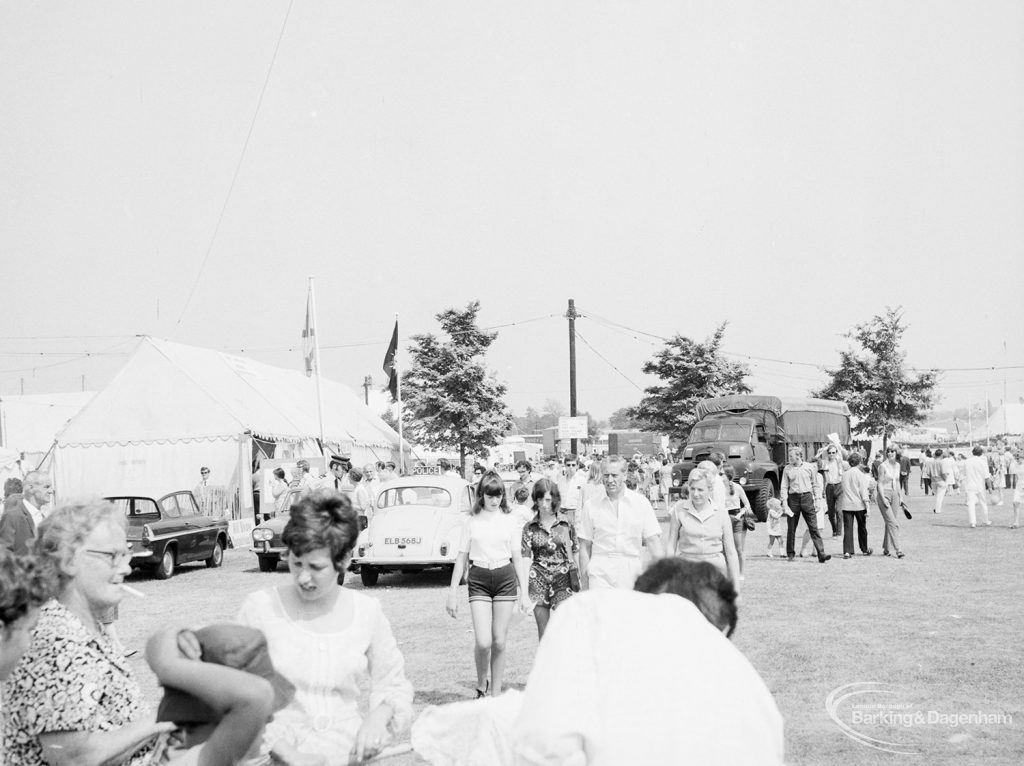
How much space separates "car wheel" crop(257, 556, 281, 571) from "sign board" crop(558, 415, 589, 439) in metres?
17.9

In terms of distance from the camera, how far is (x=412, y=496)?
17.0m

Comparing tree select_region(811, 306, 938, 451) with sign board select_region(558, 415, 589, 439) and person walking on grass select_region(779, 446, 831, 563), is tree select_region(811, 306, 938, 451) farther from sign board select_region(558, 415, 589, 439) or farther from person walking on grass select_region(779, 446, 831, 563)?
person walking on grass select_region(779, 446, 831, 563)

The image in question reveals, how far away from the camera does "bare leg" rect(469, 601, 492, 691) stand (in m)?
7.96

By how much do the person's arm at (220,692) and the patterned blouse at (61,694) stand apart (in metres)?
0.35

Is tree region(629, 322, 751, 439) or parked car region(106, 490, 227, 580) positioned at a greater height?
tree region(629, 322, 751, 439)

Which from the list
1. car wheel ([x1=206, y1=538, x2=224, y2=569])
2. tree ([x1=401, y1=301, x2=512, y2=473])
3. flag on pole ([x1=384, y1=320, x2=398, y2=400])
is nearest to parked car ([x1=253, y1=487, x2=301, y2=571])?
car wheel ([x1=206, y1=538, x2=224, y2=569])

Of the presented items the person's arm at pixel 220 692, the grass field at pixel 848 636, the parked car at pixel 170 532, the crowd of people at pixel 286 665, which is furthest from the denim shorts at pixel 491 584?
the parked car at pixel 170 532

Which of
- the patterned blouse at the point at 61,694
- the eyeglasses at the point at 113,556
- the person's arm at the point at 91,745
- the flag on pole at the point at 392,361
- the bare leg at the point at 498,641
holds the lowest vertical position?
the bare leg at the point at 498,641

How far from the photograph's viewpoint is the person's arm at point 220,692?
2434 millimetres

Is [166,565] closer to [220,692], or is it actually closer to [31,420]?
[220,692]

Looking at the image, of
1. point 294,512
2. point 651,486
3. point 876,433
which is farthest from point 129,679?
point 876,433

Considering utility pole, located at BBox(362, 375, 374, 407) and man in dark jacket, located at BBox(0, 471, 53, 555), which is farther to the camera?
utility pole, located at BBox(362, 375, 374, 407)

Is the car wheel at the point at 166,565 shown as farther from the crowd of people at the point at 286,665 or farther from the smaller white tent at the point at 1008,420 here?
the smaller white tent at the point at 1008,420

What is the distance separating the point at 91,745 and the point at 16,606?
485 mm
